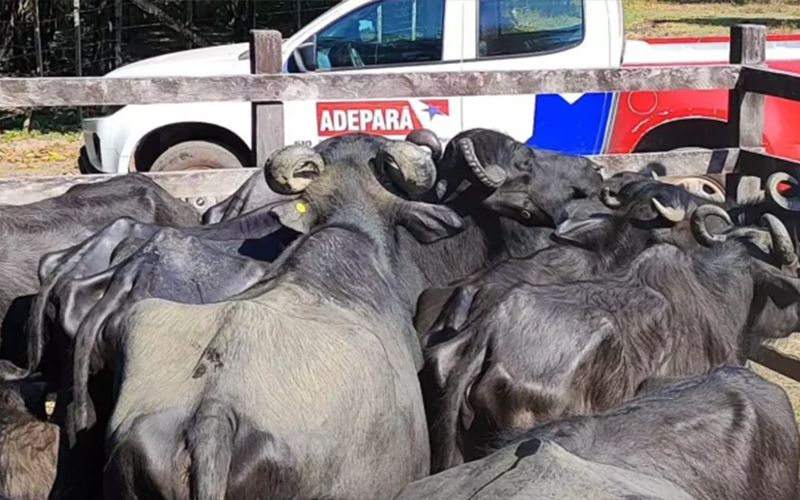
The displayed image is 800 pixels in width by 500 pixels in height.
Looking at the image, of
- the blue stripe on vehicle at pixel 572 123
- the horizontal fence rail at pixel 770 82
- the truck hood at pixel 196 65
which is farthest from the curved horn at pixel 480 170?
the truck hood at pixel 196 65

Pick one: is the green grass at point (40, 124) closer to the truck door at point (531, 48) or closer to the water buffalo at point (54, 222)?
the truck door at point (531, 48)

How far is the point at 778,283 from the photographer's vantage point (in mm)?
6914

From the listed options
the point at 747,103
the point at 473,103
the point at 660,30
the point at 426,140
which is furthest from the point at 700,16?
the point at 426,140

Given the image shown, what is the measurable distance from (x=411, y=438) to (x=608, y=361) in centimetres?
97

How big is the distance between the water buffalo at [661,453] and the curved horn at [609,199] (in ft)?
6.97

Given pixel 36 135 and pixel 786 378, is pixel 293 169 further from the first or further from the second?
pixel 36 135

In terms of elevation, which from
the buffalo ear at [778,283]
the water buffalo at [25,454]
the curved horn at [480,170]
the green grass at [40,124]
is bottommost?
the water buffalo at [25,454]

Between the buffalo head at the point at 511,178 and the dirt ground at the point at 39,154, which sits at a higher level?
the buffalo head at the point at 511,178

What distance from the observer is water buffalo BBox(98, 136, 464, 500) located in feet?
14.8

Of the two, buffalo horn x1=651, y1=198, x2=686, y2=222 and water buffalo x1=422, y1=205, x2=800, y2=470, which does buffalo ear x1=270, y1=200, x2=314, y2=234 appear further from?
buffalo horn x1=651, y1=198, x2=686, y2=222

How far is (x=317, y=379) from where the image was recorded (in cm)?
489

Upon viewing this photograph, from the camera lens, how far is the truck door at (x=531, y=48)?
11741 mm

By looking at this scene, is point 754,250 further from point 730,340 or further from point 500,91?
point 500,91

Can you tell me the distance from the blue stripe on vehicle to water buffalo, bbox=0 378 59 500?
637 cm
